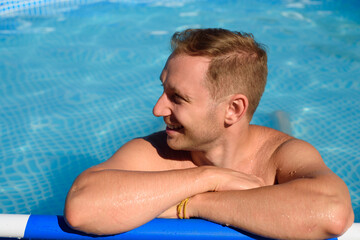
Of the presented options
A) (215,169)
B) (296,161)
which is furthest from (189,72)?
(296,161)

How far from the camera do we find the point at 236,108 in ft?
7.39

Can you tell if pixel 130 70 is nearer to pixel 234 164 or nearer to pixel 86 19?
pixel 86 19

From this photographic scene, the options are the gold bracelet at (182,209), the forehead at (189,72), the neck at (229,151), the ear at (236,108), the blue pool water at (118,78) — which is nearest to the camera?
the gold bracelet at (182,209)

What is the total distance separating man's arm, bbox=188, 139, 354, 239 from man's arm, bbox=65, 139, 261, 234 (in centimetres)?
10

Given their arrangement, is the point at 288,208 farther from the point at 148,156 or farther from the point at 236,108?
the point at 148,156

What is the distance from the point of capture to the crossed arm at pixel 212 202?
5.90ft

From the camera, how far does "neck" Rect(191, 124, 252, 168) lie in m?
2.38

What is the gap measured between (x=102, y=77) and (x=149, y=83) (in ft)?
2.13

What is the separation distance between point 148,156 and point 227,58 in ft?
2.46

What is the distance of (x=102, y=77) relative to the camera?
543 centimetres

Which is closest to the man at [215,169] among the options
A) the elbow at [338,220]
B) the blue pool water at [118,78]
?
the elbow at [338,220]

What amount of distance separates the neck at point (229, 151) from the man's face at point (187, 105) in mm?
155

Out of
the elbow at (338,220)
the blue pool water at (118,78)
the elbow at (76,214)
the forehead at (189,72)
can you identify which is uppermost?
the forehead at (189,72)

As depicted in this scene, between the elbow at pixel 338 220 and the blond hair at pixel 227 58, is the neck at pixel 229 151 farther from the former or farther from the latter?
the elbow at pixel 338 220
